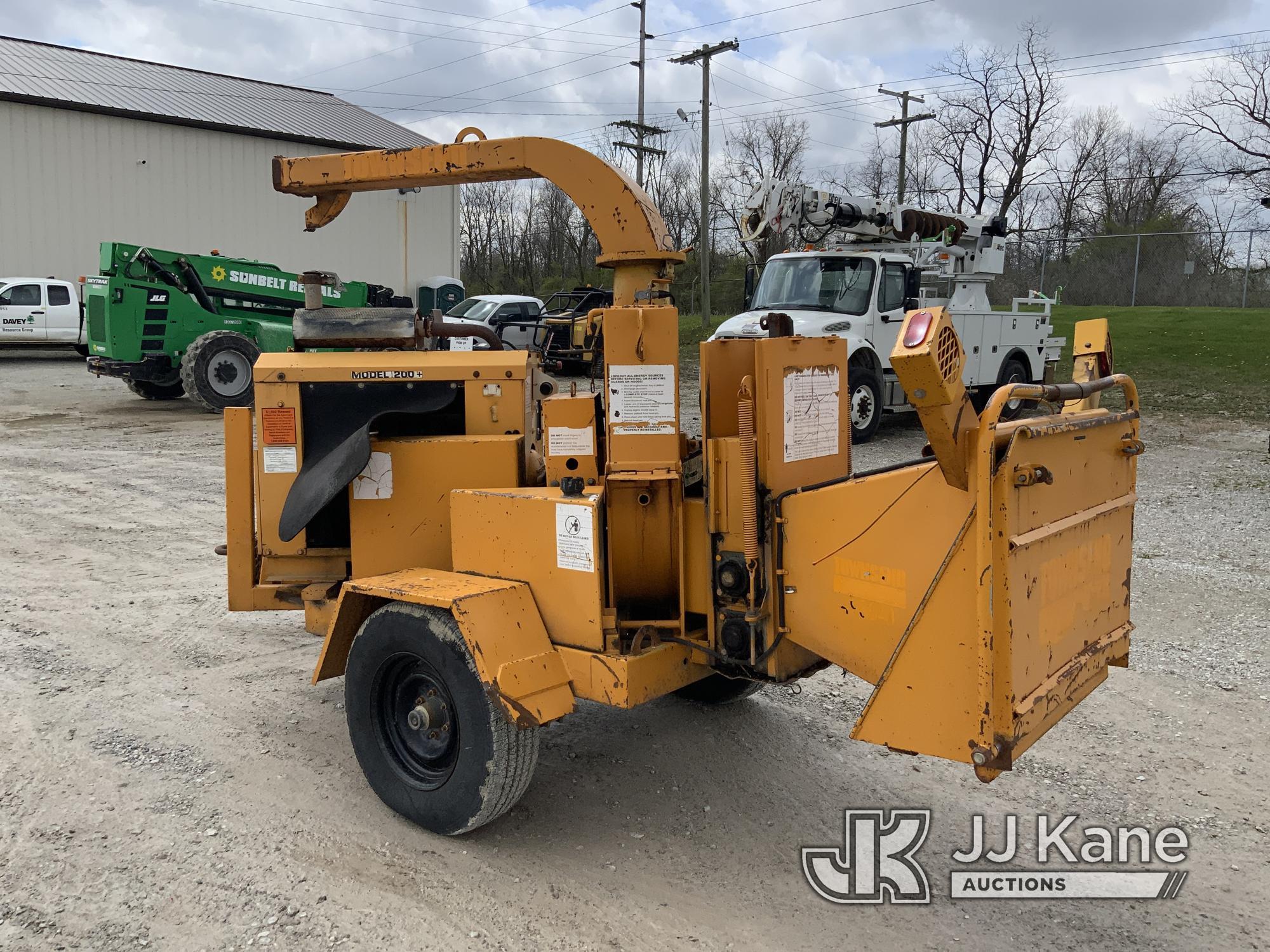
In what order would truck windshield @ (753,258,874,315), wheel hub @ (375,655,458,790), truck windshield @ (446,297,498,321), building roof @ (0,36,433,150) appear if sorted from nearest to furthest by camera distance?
wheel hub @ (375,655,458,790) → truck windshield @ (753,258,874,315) → truck windshield @ (446,297,498,321) → building roof @ (0,36,433,150)

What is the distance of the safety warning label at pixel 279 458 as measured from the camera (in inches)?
175

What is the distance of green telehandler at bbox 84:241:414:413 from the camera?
51.6 feet

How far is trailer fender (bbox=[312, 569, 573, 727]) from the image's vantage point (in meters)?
3.58

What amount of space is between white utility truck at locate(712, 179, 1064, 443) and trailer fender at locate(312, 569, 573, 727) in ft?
28.5

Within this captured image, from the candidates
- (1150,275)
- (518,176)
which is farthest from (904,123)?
(518,176)

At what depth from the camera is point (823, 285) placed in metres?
13.5

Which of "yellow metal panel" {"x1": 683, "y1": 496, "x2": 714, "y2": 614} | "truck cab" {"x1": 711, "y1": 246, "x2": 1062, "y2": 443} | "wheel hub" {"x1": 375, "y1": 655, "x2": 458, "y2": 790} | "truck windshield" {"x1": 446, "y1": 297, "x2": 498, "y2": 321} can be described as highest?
"truck windshield" {"x1": 446, "y1": 297, "x2": 498, "y2": 321}

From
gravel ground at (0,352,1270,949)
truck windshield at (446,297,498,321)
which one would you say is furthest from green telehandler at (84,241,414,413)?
gravel ground at (0,352,1270,949)

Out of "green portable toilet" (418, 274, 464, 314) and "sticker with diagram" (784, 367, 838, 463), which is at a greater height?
"green portable toilet" (418, 274, 464, 314)

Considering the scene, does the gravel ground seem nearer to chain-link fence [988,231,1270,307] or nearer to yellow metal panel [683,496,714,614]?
yellow metal panel [683,496,714,614]

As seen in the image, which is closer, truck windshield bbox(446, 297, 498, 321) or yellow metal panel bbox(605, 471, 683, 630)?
yellow metal panel bbox(605, 471, 683, 630)

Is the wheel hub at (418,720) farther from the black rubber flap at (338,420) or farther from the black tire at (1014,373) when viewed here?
the black tire at (1014,373)

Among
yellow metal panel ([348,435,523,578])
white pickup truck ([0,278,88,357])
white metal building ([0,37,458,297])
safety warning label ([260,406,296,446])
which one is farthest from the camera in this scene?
white metal building ([0,37,458,297])

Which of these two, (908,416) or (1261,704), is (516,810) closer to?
(1261,704)
